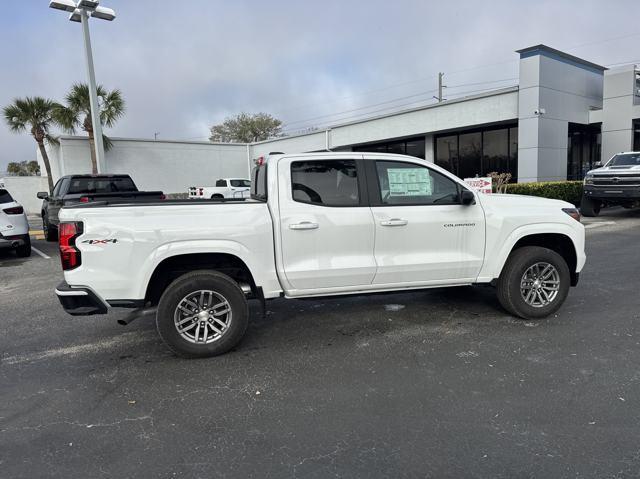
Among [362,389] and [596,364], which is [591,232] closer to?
[596,364]

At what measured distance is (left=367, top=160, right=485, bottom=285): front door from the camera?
4.81 m

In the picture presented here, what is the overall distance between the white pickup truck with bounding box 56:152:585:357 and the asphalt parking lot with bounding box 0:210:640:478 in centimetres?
48

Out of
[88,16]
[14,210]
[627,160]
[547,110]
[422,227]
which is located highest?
[88,16]

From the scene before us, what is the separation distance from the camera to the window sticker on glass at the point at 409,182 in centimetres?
493

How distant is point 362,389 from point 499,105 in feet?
57.3

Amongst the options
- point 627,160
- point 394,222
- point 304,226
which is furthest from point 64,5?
point 627,160

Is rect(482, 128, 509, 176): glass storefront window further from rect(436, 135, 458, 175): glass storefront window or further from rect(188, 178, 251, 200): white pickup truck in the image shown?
rect(188, 178, 251, 200): white pickup truck

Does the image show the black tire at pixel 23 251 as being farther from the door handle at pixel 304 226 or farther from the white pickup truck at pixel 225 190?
the white pickup truck at pixel 225 190

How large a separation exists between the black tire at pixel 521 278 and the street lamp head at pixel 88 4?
1357cm

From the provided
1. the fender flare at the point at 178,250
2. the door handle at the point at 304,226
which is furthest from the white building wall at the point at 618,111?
the fender flare at the point at 178,250

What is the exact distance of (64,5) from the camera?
13.5 metres

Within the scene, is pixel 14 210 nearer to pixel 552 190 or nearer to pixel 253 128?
pixel 552 190

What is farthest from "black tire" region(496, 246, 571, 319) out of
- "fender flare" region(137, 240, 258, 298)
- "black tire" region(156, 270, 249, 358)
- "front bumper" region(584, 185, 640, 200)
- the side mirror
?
"front bumper" region(584, 185, 640, 200)

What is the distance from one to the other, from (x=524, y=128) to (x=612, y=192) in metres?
4.32
